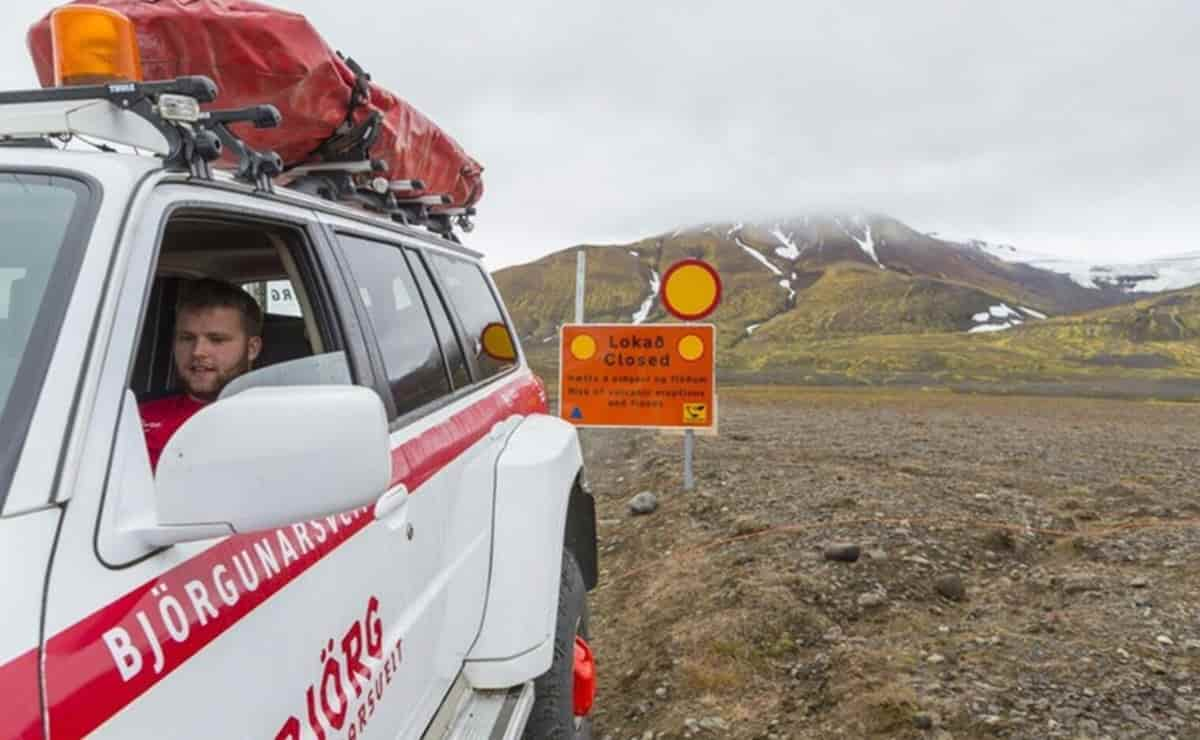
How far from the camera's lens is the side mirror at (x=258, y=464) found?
3.26 ft

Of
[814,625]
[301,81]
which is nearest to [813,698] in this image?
[814,625]

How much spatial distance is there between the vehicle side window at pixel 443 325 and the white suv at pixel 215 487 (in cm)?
20

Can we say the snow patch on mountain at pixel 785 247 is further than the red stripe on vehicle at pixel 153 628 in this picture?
Yes

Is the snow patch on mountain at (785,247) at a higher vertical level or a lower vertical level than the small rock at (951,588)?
higher

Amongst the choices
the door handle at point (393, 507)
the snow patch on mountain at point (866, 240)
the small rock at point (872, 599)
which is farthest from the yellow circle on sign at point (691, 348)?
the snow patch on mountain at point (866, 240)

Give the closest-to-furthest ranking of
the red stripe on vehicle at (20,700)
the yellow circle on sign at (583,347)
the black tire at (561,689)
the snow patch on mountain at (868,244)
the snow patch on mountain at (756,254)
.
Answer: the red stripe on vehicle at (20,700)
the black tire at (561,689)
the yellow circle on sign at (583,347)
the snow patch on mountain at (756,254)
the snow patch on mountain at (868,244)

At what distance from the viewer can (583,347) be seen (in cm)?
725

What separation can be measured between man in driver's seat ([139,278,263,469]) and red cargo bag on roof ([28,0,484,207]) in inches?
17.4

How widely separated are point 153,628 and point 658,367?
620 centimetres

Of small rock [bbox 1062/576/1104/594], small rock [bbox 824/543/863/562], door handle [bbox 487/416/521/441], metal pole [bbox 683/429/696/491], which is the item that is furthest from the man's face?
metal pole [bbox 683/429/696/491]

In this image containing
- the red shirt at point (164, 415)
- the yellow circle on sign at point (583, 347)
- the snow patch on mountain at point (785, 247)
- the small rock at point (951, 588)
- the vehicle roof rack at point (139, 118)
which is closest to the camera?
the vehicle roof rack at point (139, 118)

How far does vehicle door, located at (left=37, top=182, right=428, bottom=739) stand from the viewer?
0.97 metres

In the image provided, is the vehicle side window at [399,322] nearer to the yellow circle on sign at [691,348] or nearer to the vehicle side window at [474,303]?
the vehicle side window at [474,303]

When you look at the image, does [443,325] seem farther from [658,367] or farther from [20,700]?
[658,367]
